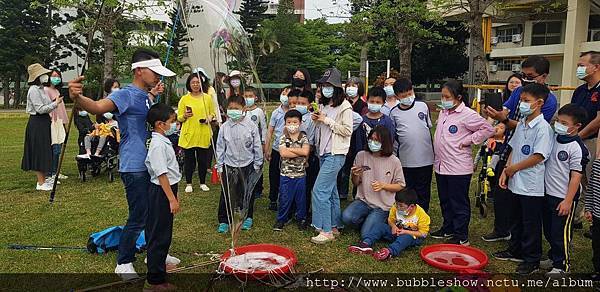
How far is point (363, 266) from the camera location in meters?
4.53

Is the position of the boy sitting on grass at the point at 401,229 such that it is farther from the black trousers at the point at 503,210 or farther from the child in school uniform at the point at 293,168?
the child in school uniform at the point at 293,168

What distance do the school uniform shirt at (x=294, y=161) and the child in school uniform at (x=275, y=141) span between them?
0.55 m

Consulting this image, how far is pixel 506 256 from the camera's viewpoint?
477cm

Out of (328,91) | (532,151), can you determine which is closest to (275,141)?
(328,91)

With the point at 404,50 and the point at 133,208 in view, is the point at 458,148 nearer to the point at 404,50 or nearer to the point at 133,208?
the point at 133,208

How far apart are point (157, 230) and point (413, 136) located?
9.77 feet

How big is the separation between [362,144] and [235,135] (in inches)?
71.3

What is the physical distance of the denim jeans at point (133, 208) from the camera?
3975 mm

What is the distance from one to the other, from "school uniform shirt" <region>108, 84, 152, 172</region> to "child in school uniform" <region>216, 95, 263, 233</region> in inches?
49.0

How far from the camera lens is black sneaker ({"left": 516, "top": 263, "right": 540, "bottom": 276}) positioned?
4.32 meters

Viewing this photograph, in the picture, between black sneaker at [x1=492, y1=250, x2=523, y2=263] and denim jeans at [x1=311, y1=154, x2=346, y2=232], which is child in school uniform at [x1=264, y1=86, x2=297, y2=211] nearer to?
denim jeans at [x1=311, y1=154, x2=346, y2=232]

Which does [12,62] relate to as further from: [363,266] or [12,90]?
[363,266]

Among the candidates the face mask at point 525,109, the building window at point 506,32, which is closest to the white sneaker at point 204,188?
the face mask at point 525,109

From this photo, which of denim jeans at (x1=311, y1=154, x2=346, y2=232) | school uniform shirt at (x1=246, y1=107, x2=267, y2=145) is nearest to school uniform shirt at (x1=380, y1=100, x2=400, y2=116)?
denim jeans at (x1=311, y1=154, x2=346, y2=232)
